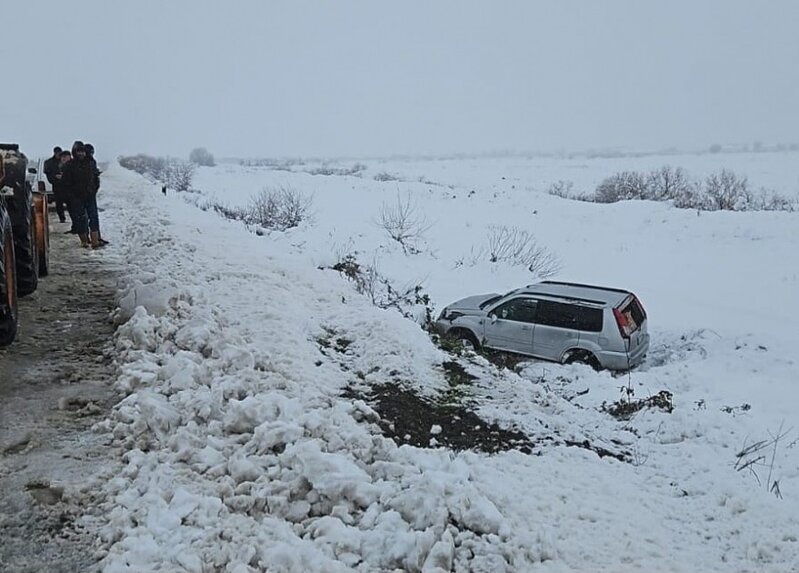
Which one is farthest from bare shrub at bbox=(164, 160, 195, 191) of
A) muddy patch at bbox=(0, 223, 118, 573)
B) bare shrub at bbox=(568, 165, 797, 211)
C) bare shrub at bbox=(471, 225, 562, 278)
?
muddy patch at bbox=(0, 223, 118, 573)

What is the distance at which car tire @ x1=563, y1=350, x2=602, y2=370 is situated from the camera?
10859 millimetres

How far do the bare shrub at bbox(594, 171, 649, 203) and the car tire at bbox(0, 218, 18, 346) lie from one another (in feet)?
132

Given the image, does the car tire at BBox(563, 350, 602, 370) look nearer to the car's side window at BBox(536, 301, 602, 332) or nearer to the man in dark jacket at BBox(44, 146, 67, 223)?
the car's side window at BBox(536, 301, 602, 332)

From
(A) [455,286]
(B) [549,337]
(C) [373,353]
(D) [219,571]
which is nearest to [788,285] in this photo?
(A) [455,286]

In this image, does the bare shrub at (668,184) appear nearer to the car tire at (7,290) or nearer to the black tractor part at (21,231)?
the black tractor part at (21,231)

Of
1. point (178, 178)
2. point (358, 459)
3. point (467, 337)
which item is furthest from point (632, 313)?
point (178, 178)

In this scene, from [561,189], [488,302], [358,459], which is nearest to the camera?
[358,459]

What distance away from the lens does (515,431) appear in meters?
4.55

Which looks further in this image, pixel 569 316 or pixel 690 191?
pixel 690 191

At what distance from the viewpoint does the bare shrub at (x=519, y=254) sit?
21.7 m

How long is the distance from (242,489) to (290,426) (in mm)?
520

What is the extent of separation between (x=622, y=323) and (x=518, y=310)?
1727mm

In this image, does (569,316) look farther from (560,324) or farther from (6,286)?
(6,286)

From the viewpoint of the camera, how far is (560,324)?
1111cm
